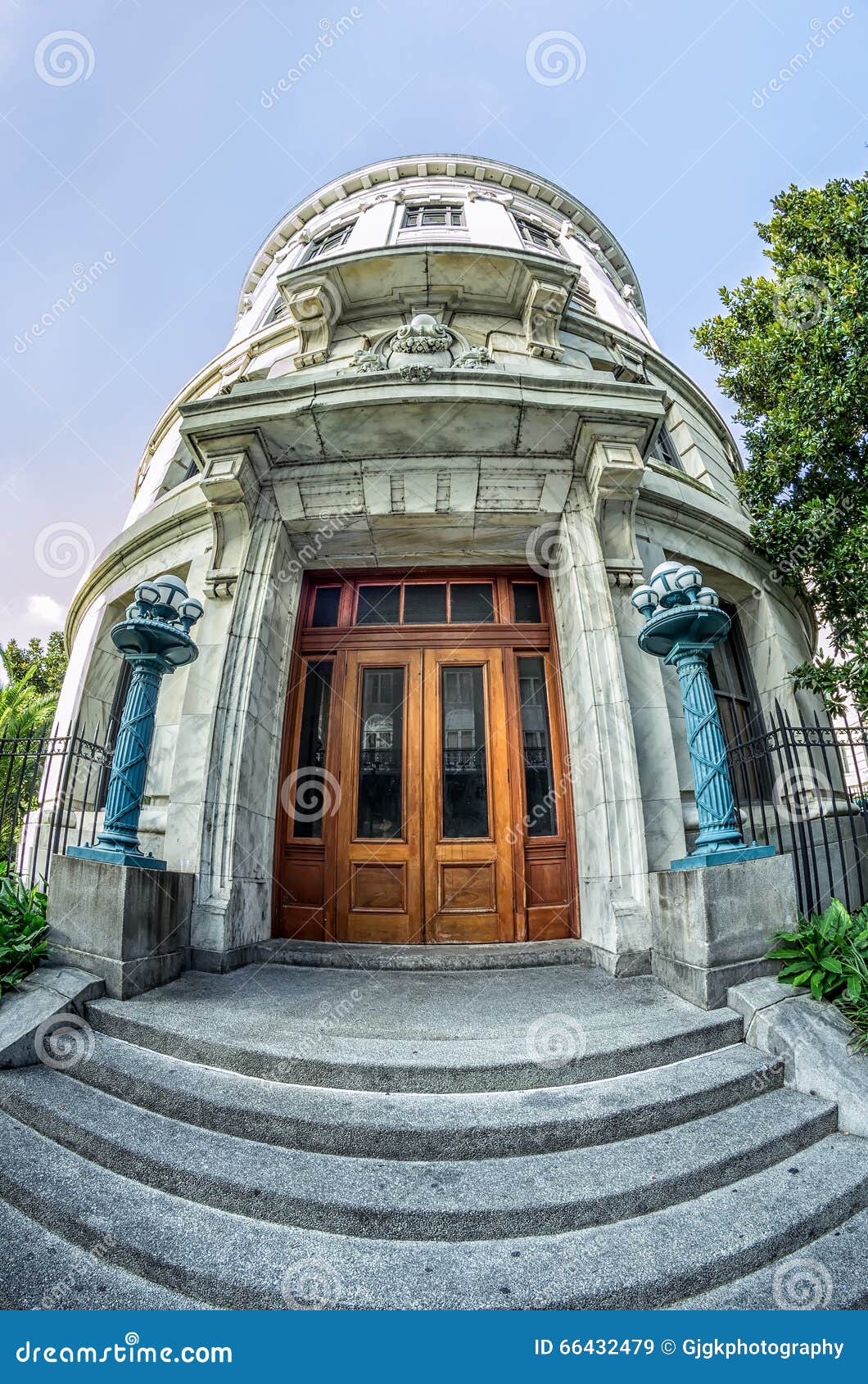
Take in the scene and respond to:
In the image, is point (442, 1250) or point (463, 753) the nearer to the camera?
point (442, 1250)

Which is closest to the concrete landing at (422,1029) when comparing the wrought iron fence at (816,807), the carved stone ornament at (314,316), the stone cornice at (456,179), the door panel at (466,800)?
the door panel at (466,800)

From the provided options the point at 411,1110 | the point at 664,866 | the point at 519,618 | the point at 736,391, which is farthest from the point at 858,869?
the point at 736,391

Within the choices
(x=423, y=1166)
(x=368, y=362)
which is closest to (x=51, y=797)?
(x=368, y=362)

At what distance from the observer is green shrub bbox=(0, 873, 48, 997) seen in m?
4.31

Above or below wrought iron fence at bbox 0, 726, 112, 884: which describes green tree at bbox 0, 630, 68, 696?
above

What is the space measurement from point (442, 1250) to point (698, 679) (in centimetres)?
415

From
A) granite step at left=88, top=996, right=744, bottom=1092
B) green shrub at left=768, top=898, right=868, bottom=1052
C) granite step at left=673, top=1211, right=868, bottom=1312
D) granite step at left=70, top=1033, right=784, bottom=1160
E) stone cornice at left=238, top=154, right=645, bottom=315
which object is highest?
stone cornice at left=238, top=154, right=645, bottom=315

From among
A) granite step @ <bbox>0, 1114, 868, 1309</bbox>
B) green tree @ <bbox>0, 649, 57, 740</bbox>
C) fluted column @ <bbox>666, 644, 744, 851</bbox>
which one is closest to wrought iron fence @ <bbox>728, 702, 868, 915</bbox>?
fluted column @ <bbox>666, 644, 744, 851</bbox>

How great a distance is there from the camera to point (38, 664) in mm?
19859

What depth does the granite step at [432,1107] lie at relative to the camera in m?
2.93

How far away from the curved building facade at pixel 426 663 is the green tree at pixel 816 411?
1.21 m

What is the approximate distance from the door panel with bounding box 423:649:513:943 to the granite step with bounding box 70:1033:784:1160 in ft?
9.43

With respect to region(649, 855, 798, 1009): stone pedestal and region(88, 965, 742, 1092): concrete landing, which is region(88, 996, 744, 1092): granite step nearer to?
region(88, 965, 742, 1092): concrete landing

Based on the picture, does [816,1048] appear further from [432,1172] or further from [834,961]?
[432,1172]
